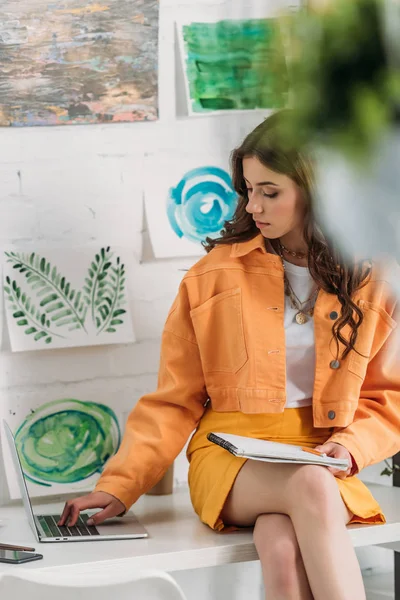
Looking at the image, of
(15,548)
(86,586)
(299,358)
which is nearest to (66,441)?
(15,548)

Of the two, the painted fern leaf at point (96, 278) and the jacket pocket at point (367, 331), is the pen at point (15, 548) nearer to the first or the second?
the painted fern leaf at point (96, 278)

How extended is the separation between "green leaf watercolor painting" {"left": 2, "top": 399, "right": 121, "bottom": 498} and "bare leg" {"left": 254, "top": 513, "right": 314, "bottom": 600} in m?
0.58

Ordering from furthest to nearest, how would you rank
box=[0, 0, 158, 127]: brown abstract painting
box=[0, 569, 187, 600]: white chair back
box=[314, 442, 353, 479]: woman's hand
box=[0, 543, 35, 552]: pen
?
box=[0, 0, 158, 127]: brown abstract painting
box=[314, 442, 353, 479]: woman's hand
box=[0, 543, 35, 552]: pen
box=[0, 569, 187, 600]: white chair back

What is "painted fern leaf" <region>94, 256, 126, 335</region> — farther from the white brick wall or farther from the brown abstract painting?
the brown abstract painting

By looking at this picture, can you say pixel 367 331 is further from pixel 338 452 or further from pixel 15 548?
pixel 15 548

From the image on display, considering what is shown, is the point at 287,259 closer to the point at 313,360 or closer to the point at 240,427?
the point at 313,360

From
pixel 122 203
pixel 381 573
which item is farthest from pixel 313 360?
pixel 381 573

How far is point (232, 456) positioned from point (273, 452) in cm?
21

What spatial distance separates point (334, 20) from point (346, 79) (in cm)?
1

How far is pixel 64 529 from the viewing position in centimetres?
159

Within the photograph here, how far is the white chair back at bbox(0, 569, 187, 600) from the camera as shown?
0.87 m

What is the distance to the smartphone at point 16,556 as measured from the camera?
1.37 meters

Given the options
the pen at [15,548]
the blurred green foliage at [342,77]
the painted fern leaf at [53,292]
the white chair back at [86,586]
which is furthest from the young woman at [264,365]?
the blurred green foliage at [342,77]

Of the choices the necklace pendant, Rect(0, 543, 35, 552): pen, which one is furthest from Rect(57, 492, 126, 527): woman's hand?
the necklace pendant
